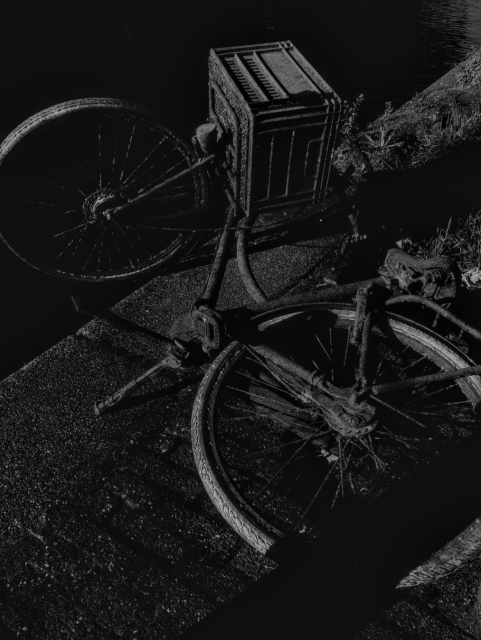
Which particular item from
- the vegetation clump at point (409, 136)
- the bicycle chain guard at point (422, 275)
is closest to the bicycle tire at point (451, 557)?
the bicycle chain guard at point (422, 275)

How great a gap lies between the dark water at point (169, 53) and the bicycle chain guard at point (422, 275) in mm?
2417

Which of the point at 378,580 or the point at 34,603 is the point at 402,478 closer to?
the point at 378,580

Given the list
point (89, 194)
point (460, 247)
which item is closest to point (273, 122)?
point (89, 194)

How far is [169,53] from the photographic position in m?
9.24

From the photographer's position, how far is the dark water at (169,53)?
16.5ft

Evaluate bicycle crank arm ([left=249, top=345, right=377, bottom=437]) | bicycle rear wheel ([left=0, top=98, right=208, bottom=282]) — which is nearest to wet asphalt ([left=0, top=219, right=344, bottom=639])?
bicycle rear wheel ([left=0, top=98, right=208, bottom=282])

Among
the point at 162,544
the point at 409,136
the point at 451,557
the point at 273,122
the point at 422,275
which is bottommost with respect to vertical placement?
the point at 162,544

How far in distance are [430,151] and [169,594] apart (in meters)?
5.41

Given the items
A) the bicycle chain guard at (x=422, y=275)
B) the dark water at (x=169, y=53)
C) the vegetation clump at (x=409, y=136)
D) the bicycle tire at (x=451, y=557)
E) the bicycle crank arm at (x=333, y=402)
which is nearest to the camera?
the bicycle tire at (x=451, y=557)

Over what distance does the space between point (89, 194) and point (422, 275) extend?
8.95 ft

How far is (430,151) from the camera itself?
20.1 feet

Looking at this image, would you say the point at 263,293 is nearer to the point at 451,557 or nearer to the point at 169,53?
the point at 451,557

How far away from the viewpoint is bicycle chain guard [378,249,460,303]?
3.04m

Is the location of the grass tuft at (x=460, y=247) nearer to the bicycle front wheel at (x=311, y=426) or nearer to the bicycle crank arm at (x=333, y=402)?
the bicycle front wheel at (x=311, y=426)
